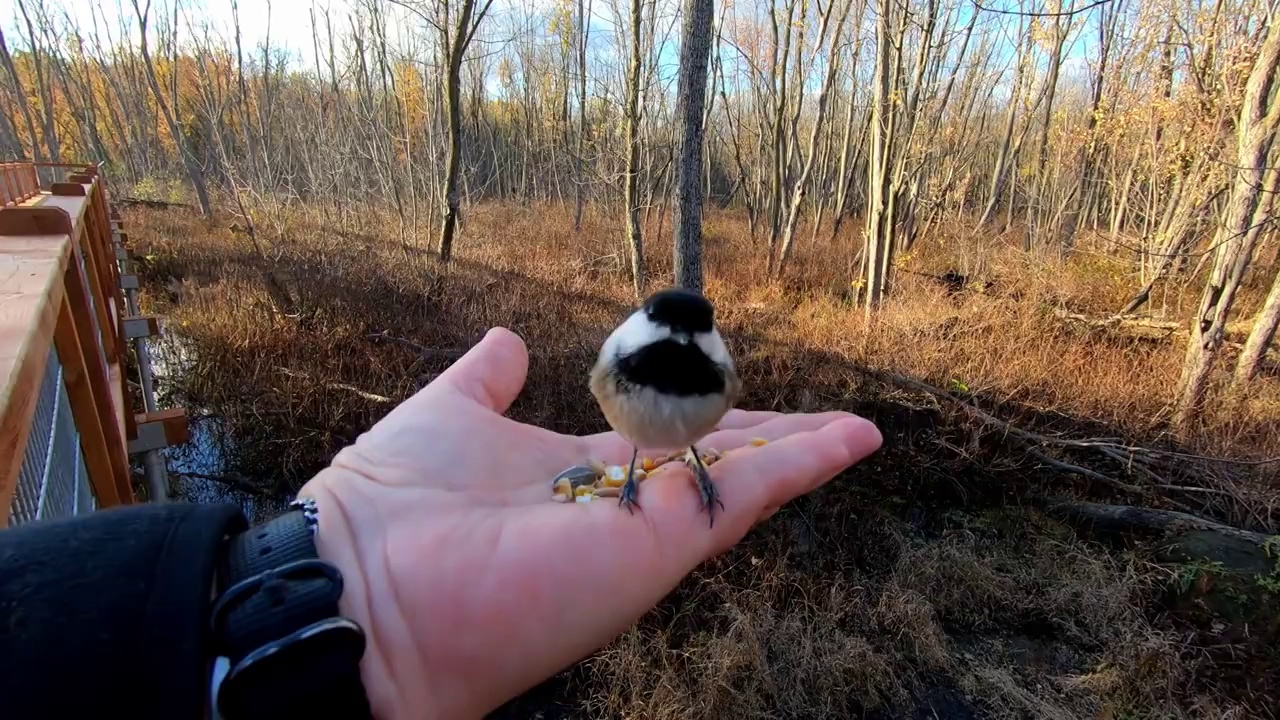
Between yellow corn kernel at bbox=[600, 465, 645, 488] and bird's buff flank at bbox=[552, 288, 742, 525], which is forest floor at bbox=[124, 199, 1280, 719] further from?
bird's buff flank at bbox=[552, 288, 742, 525]

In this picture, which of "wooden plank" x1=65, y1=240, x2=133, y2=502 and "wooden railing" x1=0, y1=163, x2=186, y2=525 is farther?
"wooden plank" x1=65, y1=240, x2=133, y2=502

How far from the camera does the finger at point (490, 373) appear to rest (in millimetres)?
2217

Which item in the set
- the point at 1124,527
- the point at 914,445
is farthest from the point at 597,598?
the point at 1124,527

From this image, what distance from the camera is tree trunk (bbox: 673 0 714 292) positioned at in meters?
4.68

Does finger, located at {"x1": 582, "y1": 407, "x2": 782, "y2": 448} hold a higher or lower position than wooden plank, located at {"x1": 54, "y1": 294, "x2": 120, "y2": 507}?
lower

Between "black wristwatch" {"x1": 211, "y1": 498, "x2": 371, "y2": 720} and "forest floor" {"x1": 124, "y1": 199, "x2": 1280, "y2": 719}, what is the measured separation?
305 centimetres

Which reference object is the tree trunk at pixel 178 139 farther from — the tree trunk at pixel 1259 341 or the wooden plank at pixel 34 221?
the tree trunk at pixel 1259 341

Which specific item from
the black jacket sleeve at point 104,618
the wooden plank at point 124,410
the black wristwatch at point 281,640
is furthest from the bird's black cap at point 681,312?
the wooden plank at point 124,410

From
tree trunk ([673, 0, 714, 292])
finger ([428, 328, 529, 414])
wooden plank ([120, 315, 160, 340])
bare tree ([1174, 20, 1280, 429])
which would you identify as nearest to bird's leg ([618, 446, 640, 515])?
finger ([428, 328, 529, 414])

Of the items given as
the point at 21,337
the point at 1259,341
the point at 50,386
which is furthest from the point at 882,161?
the point at 21,337

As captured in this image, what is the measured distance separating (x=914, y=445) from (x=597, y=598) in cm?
468

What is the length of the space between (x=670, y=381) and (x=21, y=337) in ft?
4.32

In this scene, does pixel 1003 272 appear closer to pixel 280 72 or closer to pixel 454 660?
pixel 454 660

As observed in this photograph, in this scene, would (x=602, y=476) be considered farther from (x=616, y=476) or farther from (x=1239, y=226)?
(x=1239, y=226)
